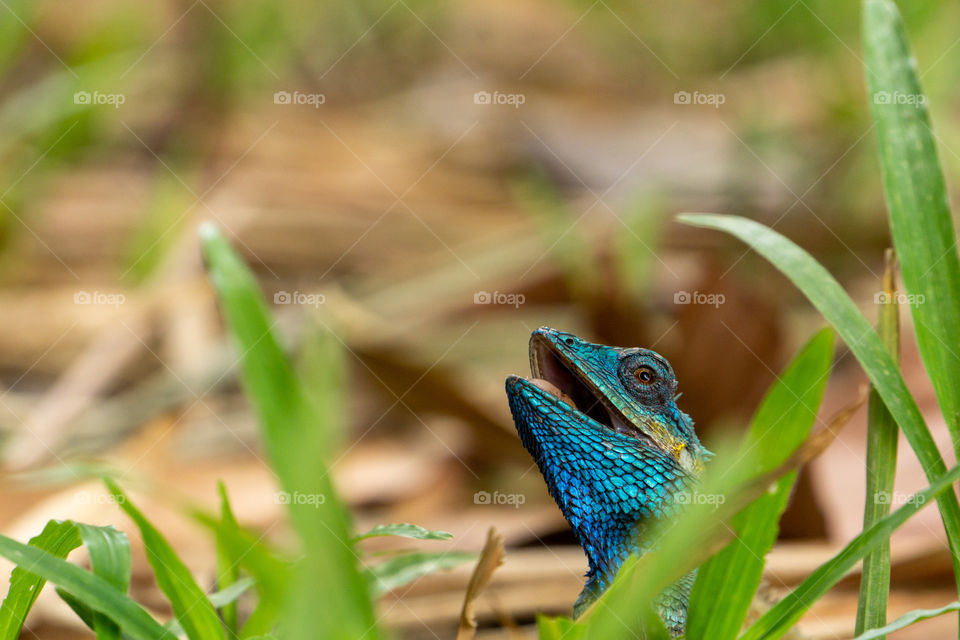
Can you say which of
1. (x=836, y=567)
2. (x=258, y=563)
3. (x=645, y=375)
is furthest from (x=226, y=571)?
(x=836, y=567)

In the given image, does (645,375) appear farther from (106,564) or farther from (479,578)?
(106,564)

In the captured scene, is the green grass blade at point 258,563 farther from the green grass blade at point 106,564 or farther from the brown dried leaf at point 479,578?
the brown dried leaf at point 479,578

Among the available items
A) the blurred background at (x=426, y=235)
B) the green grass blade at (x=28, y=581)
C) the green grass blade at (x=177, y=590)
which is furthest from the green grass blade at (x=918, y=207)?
the green grass blade at (x=28, y=581)

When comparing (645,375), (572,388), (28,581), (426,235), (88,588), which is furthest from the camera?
(426,235)

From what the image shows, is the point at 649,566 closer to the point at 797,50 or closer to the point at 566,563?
the point at 566,563

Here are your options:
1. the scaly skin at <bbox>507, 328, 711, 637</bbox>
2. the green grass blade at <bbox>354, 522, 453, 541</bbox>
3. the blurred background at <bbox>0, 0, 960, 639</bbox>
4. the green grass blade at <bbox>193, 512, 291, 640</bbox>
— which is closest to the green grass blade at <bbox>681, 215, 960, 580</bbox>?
the scaly skin at <bbox>507, 328, 711, 637</bbox>

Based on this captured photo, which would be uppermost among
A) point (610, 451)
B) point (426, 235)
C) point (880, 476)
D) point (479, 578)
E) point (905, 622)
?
point (426, 235)

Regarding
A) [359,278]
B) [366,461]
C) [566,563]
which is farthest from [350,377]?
[566,563]

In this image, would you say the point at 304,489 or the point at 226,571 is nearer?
the point at 304,489
